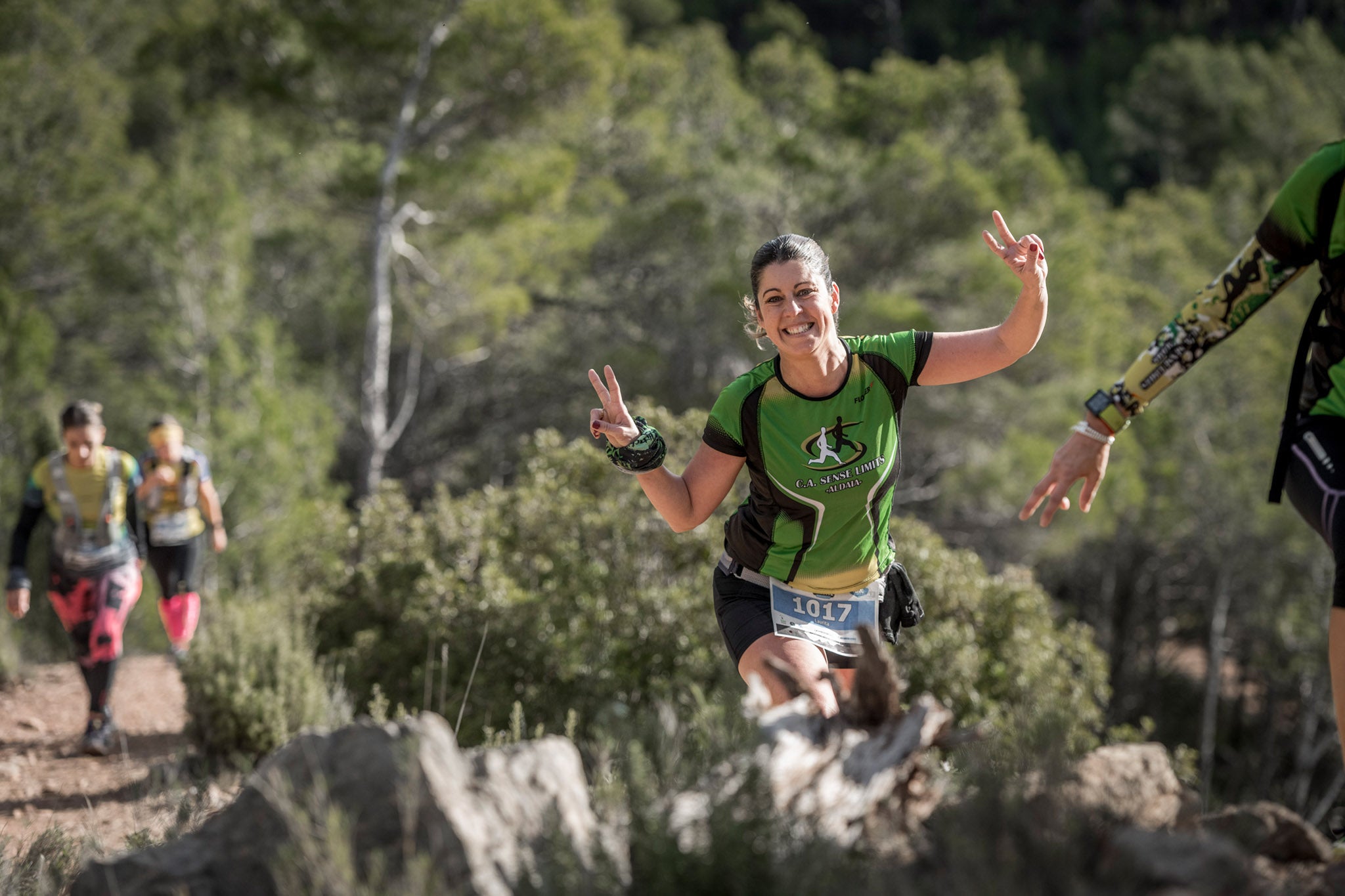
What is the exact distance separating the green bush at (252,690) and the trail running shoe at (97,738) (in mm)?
505

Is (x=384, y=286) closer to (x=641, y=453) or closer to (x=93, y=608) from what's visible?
(x=93, y=608)

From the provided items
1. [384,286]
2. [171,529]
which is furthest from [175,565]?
[384,286]

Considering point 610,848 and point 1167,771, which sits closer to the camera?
point 610,848

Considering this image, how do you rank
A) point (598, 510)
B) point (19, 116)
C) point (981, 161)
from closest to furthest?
point (598, 510) < point (19, 116) < point (981, 161)

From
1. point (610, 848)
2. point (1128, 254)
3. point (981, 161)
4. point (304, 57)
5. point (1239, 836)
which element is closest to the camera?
point (610, 848)

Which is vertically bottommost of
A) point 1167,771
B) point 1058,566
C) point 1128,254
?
point 1058,566

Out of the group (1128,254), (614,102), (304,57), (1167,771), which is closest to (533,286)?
(614,102)

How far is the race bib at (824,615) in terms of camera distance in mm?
2850

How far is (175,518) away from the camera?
6309 mm

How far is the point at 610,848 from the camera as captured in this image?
2055 mm

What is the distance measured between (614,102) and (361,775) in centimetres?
1727

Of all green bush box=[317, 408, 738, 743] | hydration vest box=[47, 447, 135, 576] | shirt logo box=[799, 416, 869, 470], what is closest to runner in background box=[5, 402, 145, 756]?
hydration vest box=[47, 447, 135, 576]

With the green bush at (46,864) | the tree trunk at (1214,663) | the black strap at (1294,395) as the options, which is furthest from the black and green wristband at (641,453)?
the tree trunk at (1214,663)

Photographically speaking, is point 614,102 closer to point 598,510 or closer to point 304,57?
point 304,57
